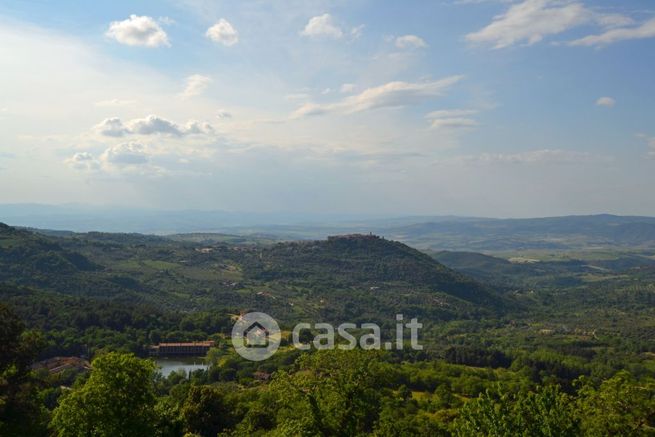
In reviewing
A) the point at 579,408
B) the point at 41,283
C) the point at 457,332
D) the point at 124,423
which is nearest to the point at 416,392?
the point at 579,408

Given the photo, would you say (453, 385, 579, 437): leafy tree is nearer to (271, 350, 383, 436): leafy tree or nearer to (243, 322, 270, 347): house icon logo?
(271, 350, 383, 436): leafy tree

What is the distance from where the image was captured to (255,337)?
345 feet

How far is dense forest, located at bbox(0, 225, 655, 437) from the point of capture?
25.9 meters

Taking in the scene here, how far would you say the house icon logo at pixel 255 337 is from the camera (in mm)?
90562

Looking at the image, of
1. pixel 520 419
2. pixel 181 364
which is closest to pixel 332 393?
pixel 520 419

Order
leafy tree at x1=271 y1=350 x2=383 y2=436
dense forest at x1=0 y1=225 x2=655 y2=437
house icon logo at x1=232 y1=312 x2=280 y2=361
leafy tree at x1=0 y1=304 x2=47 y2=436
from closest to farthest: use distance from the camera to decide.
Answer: leafy tree at x1=0 y1=304 x2=47 y2=436, dense forest at x1=0 y1=225 x2=655 y2=437, leafy tree at x1=271 y1=350 x2=383 y2=436, house icon logo at x1=232 y1=312 x2=280 y2=361

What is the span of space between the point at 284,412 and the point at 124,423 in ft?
28.9

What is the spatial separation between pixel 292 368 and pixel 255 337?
74624 mm

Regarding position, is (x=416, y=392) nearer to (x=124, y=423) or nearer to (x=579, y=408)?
(x=579, y=408)

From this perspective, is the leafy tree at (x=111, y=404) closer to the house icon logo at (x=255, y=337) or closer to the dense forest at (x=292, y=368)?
the dense forest at (x=292, y=368)

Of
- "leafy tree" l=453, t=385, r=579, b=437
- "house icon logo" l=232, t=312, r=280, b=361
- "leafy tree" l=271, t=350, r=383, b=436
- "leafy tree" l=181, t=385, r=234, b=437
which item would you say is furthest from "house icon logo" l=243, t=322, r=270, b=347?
"leafy tree" l=453, t=385, r=579, b=437

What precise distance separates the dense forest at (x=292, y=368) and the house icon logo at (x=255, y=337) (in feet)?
9.14

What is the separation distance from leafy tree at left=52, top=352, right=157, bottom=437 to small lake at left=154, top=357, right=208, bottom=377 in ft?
193

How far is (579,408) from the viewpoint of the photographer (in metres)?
28.8
